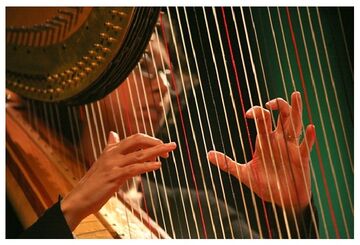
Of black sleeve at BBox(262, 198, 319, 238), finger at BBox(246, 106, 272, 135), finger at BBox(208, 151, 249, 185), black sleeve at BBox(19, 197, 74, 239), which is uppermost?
finger at BBox(246, 106, 272, 135)

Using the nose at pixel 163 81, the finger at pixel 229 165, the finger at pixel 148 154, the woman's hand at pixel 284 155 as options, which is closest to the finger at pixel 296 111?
the woman's hand at pixel 284 155

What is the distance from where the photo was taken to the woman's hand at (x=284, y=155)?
1.39m

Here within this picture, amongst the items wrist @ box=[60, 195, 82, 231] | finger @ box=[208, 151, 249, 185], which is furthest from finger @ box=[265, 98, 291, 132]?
wrist @ box=[60, 195, 82, 231]

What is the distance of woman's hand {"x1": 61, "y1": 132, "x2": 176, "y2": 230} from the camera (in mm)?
1548

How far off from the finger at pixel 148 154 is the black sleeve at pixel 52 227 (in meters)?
0.20

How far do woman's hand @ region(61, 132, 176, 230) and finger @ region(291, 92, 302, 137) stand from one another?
0.34m

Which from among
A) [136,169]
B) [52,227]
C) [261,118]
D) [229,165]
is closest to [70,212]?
[52,227]

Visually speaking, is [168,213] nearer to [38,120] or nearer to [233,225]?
[233,225]

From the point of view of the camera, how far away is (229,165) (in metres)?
1.50

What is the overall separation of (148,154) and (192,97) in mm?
207

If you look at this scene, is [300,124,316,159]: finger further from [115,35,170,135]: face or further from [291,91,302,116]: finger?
[115,35,170,135]: face

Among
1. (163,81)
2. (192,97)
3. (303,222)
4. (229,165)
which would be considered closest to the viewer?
(303,222)

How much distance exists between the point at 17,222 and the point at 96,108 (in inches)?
16.3

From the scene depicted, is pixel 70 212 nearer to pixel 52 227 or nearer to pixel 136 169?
pixel 52 227
